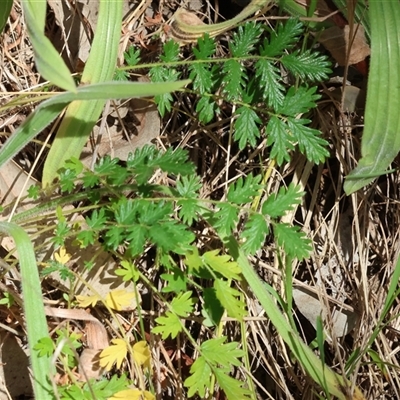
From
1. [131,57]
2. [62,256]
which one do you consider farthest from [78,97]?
[62,256]

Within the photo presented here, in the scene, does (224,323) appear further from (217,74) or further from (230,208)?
(217,74)

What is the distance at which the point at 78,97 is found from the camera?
108 centimetres

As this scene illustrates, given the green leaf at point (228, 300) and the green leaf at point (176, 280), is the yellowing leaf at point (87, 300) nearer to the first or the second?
the green leaf at point (176, 280)

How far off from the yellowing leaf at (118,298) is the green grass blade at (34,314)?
21cm

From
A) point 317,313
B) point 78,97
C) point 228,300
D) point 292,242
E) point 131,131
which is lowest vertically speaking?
point 317,313

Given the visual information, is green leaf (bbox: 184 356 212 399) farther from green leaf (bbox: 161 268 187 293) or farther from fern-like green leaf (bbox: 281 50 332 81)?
fern-like green leaf (bbox: 281 50 332 81)

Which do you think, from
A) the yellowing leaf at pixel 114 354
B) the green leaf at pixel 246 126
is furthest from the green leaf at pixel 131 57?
the yellowing leaf at pixel 114 354

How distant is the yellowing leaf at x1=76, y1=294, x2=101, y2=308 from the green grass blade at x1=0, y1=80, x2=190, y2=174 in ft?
1.25

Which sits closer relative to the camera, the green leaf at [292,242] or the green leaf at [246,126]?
the green leaf at [292,242]

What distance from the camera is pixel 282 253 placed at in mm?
1481

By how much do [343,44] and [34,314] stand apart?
0.97m

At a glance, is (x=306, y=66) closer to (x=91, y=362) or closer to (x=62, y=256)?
(x=62, y=256)

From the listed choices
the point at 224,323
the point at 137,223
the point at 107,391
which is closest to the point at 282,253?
the point at 224,323

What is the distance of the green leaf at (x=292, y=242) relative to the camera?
1.19 m
